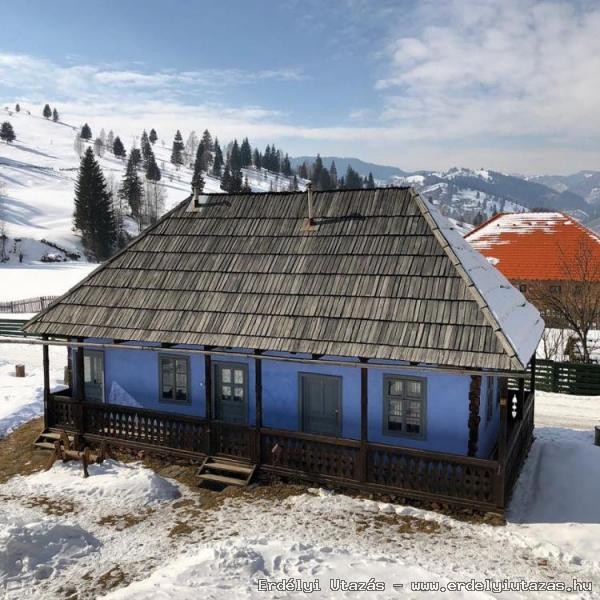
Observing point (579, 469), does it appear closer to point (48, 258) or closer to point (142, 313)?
point (142, 313)

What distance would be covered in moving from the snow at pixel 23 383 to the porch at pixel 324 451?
108 inches

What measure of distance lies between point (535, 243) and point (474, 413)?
84.2 ft

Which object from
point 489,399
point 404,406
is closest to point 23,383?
point 404,406

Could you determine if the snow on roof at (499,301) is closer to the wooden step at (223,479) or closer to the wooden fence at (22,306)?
the wooden step at (223,479)

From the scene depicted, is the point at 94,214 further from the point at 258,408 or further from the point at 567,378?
the point at 258,408

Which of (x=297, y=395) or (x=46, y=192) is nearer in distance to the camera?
(x=297, y=395)

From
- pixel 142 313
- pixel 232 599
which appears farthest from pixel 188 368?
pixel 232 599

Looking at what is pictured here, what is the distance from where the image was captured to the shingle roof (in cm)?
965

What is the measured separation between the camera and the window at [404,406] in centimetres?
1037

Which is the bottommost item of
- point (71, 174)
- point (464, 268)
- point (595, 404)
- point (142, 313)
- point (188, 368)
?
point (595, 404)

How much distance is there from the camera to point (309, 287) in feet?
36.7

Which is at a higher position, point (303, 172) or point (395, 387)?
point (303, 172)

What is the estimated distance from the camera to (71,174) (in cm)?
11781

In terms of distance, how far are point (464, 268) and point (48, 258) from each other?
219ft
